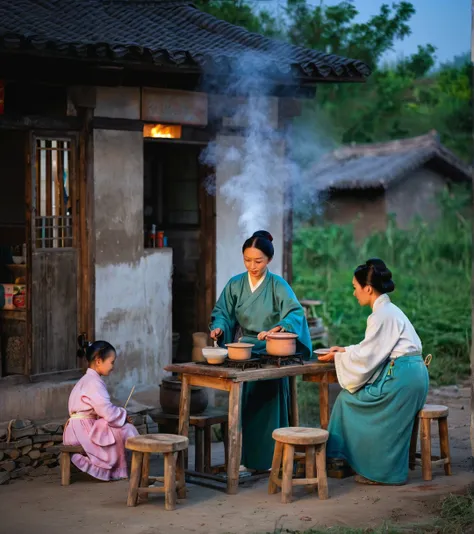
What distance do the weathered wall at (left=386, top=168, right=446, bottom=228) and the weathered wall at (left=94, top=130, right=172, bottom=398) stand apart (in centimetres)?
1565

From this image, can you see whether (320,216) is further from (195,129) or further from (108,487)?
(108,487)

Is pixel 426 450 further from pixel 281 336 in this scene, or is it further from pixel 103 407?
pixel 103 407

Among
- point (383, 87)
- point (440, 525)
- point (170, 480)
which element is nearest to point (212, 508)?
point (170, 480)

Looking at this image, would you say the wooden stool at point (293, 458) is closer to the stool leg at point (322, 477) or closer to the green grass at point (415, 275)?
the stool leg at point (322, 477)

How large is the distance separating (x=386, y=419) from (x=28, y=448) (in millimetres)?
3404

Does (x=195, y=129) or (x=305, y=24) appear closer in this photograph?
(x=195, y=129)

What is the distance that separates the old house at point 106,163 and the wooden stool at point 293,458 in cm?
294

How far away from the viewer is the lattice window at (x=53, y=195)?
10070 mm

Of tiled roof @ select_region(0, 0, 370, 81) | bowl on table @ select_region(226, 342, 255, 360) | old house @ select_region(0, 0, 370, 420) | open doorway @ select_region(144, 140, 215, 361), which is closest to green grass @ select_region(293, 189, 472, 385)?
open doorway @ select_region(144, 140, 215, 361)

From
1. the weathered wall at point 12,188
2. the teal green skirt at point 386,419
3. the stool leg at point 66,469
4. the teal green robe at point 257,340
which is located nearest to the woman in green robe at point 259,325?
the teal green robe at point 257,340

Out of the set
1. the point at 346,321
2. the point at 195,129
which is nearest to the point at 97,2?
the point at 195,129

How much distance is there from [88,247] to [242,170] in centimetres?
238

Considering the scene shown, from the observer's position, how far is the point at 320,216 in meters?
28.1

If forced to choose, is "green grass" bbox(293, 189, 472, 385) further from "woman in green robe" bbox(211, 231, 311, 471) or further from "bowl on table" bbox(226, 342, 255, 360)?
"bowl on table" bbox(226, 342, 255, 360)
